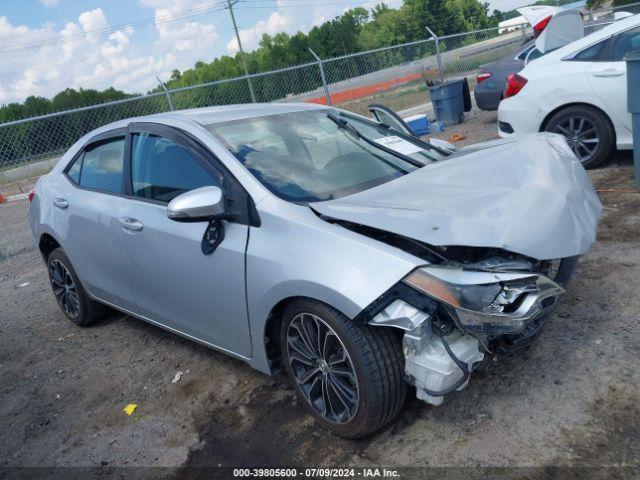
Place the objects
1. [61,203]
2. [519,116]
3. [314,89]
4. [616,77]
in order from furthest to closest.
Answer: [314,89], [519,116], [616,77], [61,203]

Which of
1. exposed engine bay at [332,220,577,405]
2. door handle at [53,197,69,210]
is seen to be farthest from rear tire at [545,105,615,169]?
door handle at [53,197,69,210]

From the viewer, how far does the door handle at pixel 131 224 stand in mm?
3580

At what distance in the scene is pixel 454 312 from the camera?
2.41 m

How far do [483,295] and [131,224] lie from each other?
7.42 ft

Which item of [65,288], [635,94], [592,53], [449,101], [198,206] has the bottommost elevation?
[449,101]

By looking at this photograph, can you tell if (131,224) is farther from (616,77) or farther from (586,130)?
(616,77)

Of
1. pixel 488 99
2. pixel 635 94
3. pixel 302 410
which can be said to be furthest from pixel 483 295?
pixel 488 99

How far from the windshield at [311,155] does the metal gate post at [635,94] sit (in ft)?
7.98

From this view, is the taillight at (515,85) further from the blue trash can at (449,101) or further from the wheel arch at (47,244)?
the wheel arch at (47,244)

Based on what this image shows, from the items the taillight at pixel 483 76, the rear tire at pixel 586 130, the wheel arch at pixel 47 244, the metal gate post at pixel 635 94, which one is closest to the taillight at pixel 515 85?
the rear tire at pixel 586 130

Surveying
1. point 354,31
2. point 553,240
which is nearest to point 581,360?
point 553,240

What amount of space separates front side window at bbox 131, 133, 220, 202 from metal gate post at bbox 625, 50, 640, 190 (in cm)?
403

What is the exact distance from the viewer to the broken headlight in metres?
2.39

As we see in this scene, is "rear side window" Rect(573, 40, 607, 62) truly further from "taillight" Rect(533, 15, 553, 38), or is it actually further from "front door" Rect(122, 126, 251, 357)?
"front door" Rect(122, 126, 251, 357)
